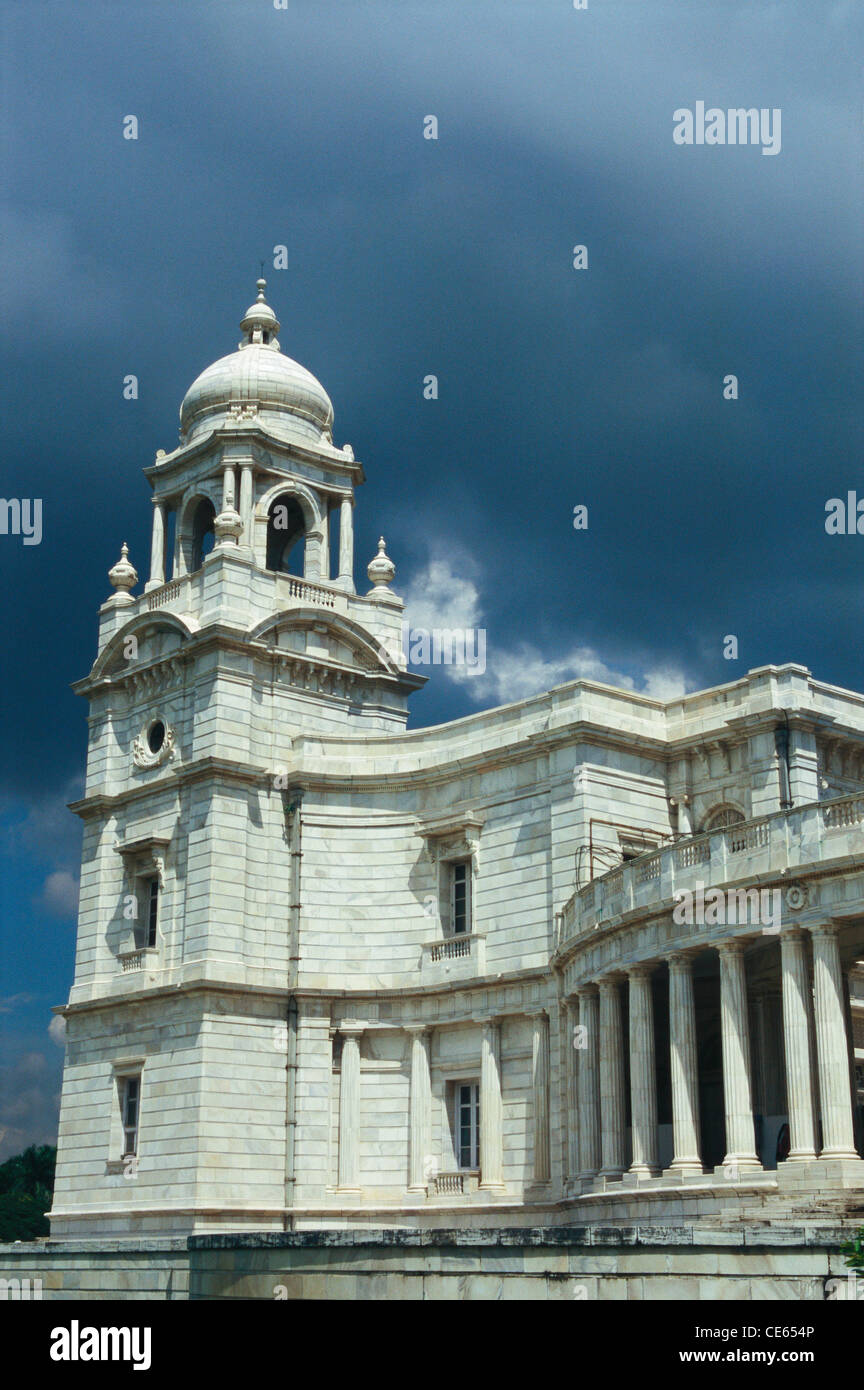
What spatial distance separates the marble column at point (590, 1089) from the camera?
37.0m

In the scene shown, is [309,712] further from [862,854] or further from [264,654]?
[862,854]

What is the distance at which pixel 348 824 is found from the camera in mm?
48219

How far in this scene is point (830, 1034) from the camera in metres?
28.8

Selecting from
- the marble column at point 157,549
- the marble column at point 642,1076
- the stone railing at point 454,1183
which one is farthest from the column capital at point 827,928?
the marble column at point 157,549

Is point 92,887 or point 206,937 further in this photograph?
point 92,887

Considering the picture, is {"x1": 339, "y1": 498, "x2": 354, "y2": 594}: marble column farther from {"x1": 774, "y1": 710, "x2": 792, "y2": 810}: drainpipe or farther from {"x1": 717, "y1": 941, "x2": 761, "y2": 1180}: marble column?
{"x1": 717, "y1": 941, "x2": 761, "y2": 1180}: marble column

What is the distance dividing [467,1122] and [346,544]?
19426mm

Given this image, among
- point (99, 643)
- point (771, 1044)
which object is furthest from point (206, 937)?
point (771, 1044)

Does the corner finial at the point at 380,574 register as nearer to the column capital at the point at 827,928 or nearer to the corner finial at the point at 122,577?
the corner finial at the point at 122,577

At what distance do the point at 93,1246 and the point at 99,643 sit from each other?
2720 cm

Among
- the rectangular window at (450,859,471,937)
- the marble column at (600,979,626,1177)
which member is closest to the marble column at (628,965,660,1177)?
the marble column at (600,979,626,1177)

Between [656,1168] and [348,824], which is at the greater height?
[348,824]

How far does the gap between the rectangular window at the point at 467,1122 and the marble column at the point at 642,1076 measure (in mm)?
10584
